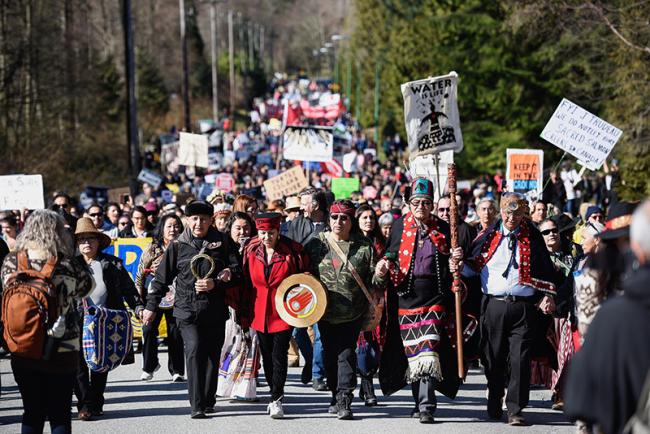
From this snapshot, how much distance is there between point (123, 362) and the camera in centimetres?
941

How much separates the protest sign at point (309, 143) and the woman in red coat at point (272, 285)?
11.3m

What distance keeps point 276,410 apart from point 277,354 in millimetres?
454

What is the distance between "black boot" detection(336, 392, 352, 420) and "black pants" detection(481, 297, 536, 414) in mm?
1139

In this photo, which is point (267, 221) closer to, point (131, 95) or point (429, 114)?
point (429, 114)

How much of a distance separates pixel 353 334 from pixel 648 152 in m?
18.0

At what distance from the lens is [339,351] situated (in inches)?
373

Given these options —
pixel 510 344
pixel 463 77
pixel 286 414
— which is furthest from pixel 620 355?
pixel 463 77

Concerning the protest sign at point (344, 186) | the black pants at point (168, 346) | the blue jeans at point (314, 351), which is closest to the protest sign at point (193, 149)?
the protest sign at point (344, 186)

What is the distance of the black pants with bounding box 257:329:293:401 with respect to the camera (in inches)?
371

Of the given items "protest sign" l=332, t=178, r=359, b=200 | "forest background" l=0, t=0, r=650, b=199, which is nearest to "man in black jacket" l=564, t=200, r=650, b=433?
"protest sign" l=332, t=178, r=359, b=200

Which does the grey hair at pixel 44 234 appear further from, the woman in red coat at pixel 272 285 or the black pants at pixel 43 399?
the woman in red coat at pixel 272 285

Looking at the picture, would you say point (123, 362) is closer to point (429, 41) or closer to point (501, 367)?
point (501, 367)

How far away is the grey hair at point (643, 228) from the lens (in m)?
3.99

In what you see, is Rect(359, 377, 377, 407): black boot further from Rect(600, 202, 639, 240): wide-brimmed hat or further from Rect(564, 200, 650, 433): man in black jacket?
Rect(564, 200, 650, 433): man in black jacket
